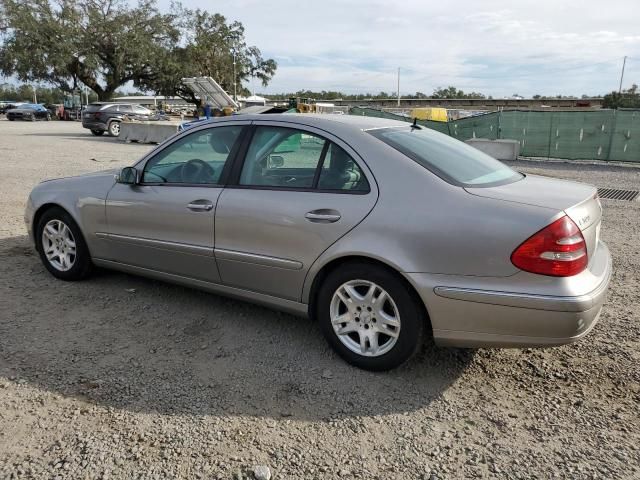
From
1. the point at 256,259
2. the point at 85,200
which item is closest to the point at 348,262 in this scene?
the point at 256,259

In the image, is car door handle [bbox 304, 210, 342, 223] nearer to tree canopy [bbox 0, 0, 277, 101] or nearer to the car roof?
the car roof

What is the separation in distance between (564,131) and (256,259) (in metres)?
14.9

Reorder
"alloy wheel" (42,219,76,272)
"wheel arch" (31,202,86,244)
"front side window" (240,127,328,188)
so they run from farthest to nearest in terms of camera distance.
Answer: "alloy wheel" (42,219,76,272)
"wheel arch" (31,202,86,244)
"front side window" (240,127,328,188)

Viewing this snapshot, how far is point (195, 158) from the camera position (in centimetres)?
406

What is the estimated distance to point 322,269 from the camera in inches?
129

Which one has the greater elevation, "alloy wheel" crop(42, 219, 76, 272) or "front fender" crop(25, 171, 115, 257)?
"front fender" crop(25, 171, 115, 257)

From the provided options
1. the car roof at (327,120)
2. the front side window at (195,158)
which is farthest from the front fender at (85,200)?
the car roof at (327,120)

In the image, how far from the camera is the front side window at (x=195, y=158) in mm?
3850

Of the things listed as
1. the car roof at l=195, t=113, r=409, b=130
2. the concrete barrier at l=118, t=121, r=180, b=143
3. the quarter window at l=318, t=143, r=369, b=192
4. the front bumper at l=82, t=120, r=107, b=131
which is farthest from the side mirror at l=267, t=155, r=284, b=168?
the front bumper at l=82, t=120, r=107, b=131

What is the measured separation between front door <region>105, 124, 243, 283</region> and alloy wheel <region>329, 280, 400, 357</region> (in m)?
1.03

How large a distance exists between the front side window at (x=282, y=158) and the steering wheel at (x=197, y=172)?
325 mm

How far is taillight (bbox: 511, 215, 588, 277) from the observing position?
8.85ft

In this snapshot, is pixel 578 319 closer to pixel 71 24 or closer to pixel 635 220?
pixel 635 220

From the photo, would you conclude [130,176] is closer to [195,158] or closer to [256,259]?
[195,158]
